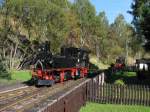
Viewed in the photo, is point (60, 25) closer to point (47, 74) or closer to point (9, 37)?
point (9, 37)

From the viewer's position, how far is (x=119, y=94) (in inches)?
945

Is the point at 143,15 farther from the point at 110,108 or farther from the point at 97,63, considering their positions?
the point at 97,63

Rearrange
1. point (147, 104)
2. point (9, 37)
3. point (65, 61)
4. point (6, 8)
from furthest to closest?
point (9, 37) < point (6, 8) < point (65, 61) < point (147, 104)

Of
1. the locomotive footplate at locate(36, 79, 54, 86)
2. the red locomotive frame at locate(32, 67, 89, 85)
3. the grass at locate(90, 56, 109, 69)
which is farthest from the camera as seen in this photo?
the grass at locate(90, 56, 109, 69)

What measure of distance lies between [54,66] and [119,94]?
53.9 ft

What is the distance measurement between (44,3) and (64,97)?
44600 millimetres

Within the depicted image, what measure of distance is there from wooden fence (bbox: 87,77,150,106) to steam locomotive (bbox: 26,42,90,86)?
38.8ft

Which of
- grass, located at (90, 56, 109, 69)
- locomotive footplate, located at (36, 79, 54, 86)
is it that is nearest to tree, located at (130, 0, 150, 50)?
locomotive footplate, located at (36, 79, 54, 86)

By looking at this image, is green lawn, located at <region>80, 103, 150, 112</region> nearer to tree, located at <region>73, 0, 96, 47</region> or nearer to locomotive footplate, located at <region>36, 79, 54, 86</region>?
locomotive footplate, located at <region>36, 79, 54, 86</region>

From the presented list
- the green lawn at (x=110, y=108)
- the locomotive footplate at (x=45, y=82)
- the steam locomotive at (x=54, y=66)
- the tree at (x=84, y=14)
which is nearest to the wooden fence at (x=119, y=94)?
the green lawn at (x=110, y=108)

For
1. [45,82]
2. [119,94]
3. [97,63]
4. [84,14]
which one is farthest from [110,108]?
[97,63]

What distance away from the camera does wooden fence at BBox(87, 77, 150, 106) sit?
23.5m

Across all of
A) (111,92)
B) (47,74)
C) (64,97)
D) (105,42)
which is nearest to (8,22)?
(47,74)

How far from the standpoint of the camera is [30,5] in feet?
183
